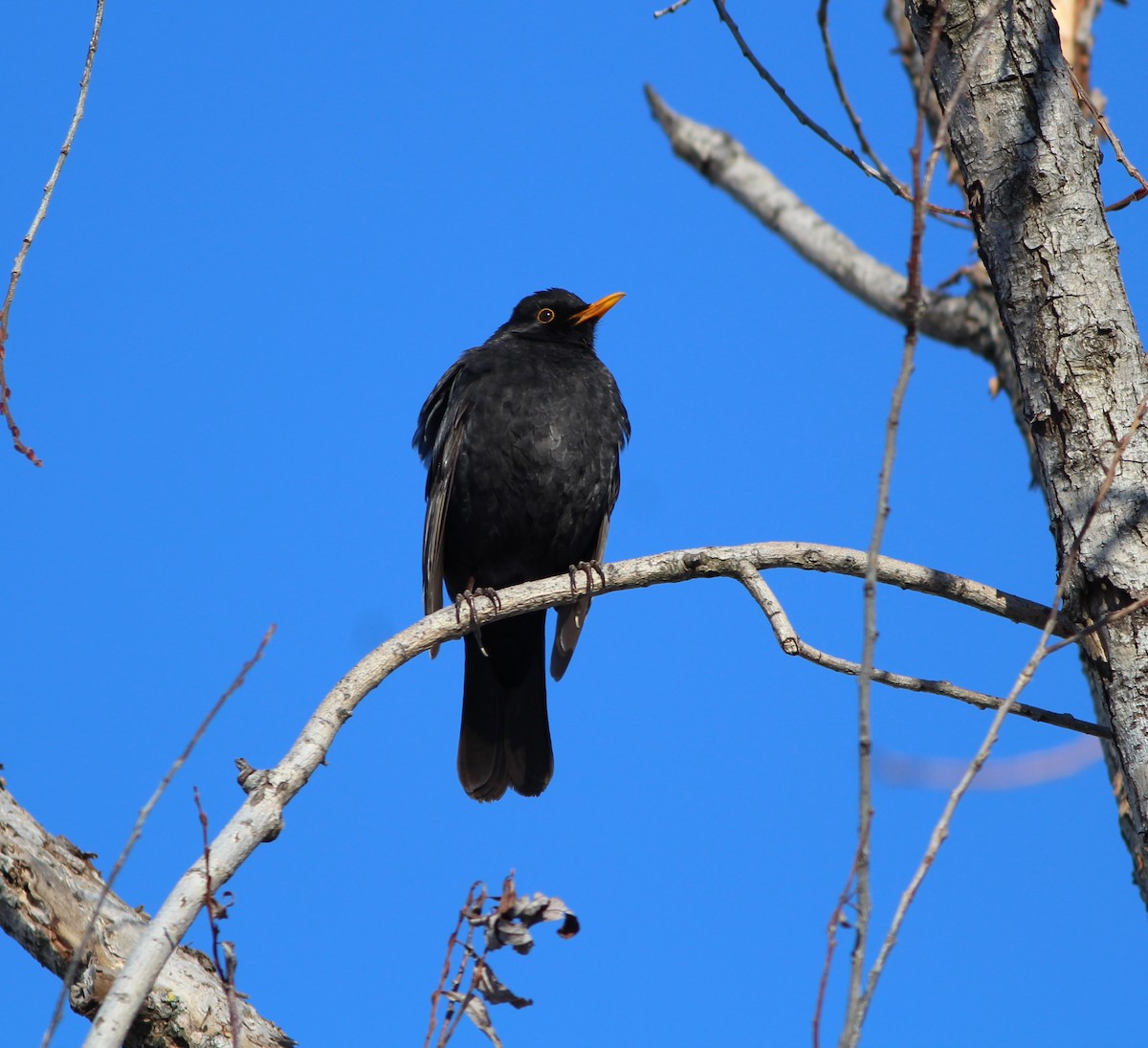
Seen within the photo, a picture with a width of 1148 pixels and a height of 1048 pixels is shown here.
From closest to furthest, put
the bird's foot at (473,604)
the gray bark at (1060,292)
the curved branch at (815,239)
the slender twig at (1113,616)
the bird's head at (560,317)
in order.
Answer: the slender twig at (1113,616) < the gray bark at (1060,292) < the bird's foot at (473,604) < the bird's head at (560,317) < the curved branch at (815,239)

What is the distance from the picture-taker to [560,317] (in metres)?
6.84

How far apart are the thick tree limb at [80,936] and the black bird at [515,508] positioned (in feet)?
8.31

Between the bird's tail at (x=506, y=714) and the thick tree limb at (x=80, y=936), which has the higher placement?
the bird's tail at (x=506, y=714)

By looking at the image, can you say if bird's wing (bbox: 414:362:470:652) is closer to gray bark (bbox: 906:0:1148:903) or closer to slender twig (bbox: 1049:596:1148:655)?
gray bark (bbox: 906:0:1148:903)

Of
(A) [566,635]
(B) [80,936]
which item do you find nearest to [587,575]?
(A) [566,635]

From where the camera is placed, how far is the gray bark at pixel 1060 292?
3340 mm

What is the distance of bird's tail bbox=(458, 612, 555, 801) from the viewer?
239 inches

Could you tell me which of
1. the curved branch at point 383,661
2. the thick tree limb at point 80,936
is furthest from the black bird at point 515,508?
the thick tree limb at point 80,936

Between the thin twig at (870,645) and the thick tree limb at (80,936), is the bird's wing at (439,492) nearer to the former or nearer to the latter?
the thick tree limb at (80,936)

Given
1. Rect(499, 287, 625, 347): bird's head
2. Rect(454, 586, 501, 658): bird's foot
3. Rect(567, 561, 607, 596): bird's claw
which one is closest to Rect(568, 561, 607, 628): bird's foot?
Rect(567, 561, 607, 596): bird's claw

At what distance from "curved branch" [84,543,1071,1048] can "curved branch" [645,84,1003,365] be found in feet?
11.7

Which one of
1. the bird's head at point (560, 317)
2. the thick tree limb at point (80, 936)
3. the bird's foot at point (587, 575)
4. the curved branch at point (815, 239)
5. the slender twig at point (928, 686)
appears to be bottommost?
the thick tree limb at point (80, 936)

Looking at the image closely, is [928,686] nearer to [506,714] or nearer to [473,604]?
[473,604]

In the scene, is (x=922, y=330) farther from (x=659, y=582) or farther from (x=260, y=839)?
(x=260, y=839)
